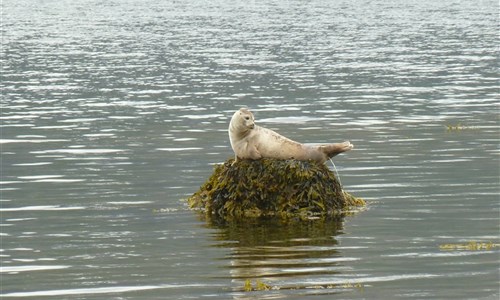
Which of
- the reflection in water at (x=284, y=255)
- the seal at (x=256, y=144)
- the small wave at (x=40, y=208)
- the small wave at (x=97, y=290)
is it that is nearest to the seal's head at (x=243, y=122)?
the seal at (x=256, y=144)

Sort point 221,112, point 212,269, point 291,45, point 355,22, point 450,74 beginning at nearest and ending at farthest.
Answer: point 212,269
point 221,112
point 450,74
point 291,45
point 355,22

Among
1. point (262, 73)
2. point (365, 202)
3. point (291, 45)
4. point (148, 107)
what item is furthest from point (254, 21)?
point (365, 202)

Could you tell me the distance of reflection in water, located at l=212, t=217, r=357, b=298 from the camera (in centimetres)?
1450

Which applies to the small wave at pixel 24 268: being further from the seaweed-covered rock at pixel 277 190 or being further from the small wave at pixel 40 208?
the small wave at pixel 40 208

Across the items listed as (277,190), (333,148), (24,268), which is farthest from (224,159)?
(24,268)

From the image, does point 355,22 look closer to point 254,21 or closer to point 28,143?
point 254,21

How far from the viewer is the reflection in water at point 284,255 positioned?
47.6 ft

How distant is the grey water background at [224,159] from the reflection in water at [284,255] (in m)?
0.04

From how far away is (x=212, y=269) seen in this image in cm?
1555

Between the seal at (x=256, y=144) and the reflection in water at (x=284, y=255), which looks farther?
the seal at (x=256, y=144)

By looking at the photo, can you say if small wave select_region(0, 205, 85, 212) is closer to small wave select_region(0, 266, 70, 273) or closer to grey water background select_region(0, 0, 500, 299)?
grey water background select_region(0, 0, 500, 299)

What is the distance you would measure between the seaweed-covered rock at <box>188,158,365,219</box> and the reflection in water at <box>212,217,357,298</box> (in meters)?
0.32

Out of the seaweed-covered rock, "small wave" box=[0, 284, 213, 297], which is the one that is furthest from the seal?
"small wave" box=[0, 284, 213, 297]

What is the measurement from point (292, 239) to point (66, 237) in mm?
2897
